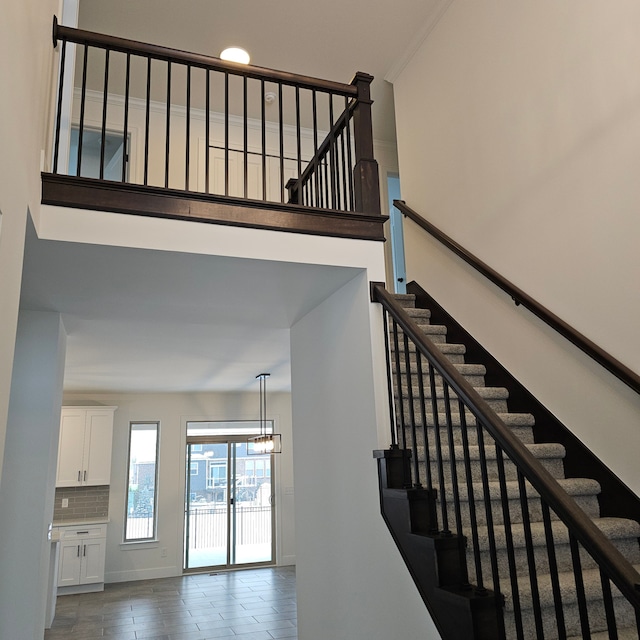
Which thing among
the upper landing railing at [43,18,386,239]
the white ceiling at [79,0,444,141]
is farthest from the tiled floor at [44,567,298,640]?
the white ceiling at [79,0,444,141]

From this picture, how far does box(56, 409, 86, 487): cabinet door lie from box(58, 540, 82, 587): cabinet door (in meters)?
0.84

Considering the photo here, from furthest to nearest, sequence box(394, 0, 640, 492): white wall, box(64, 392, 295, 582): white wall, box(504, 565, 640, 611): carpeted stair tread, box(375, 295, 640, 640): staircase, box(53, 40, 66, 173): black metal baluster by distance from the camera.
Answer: box(64, 392, 295, 582): white wall
box(394, 0, 640, 492): white wall
box(53, 40, 66, 173): black metal baluster
box(504, 565, 640, 611): carpeted stair tread
box(375, 295, 640, 640): staircase

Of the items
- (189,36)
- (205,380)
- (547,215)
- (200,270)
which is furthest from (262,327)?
(205,380)

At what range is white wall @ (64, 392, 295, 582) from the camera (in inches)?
A: 347

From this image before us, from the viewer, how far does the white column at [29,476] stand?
3564 mm

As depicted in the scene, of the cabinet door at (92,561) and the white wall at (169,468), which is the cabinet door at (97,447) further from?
the cabinet door at (92,561)

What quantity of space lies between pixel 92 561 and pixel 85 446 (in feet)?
5.31

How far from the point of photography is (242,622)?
6.22 meters

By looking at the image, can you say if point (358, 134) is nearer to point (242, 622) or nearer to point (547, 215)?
point (547, 215)

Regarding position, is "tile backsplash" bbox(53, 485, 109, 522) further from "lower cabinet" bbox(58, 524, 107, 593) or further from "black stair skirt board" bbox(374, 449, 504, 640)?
"black stair skirt board" bbox(374, 449, 504, 640)

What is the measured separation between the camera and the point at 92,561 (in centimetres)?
811

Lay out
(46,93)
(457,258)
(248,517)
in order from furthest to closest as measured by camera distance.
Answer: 1. (248,517)
2. (457,258)
3. (46,93)

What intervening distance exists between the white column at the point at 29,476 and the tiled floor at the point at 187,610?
101 inches

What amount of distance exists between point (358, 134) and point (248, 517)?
25.2 ft
